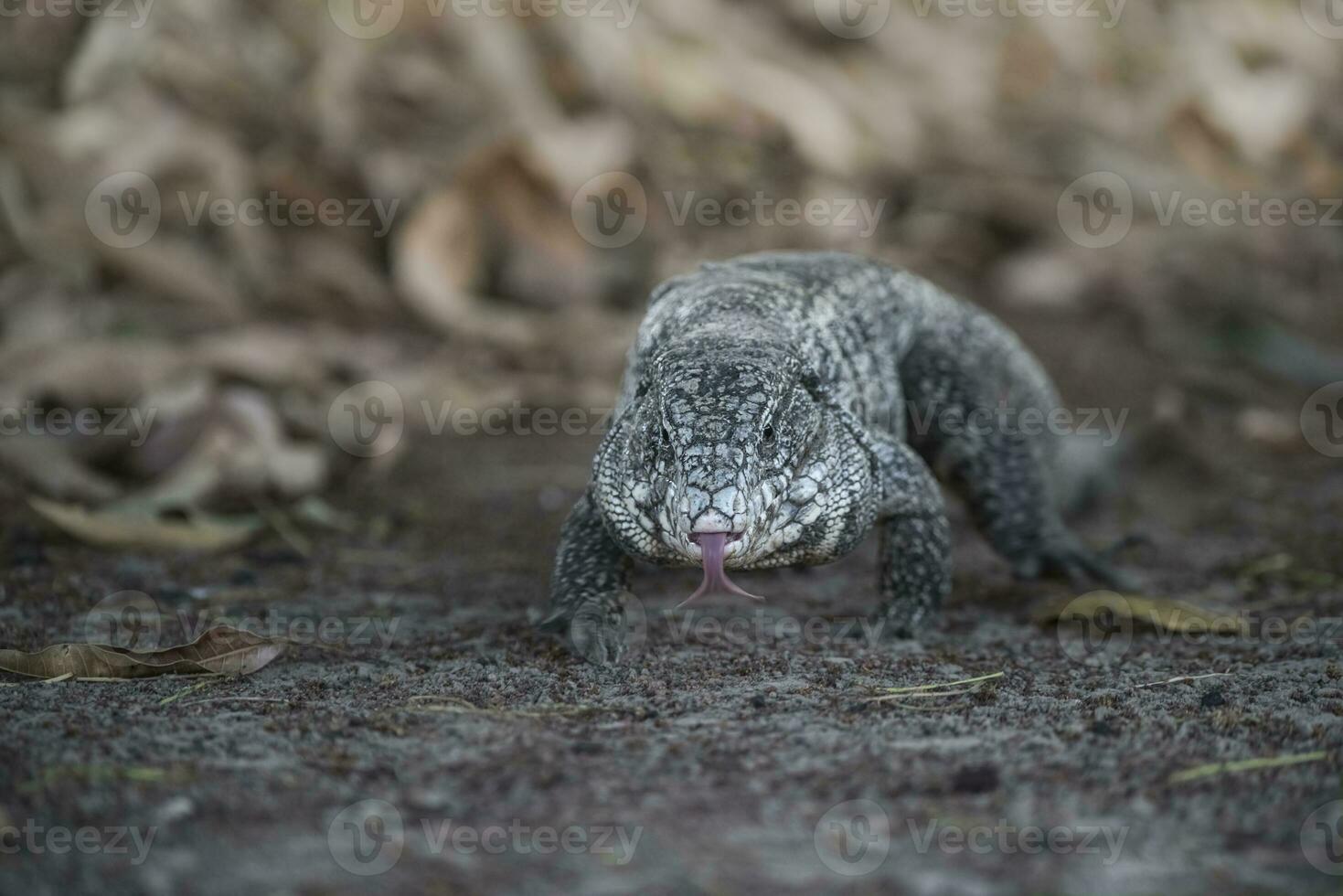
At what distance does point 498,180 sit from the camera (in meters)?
10.5

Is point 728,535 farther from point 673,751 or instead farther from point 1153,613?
point 1153,613

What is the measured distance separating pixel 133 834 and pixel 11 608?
2.50 metres

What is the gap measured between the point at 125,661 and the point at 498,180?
706cm

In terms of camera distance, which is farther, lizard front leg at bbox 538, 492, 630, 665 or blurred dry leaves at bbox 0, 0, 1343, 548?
blurred dry leaves at bbox 0, 0, 1343, 548

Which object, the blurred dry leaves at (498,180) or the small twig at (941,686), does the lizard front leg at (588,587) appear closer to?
the small twig at (941,686)

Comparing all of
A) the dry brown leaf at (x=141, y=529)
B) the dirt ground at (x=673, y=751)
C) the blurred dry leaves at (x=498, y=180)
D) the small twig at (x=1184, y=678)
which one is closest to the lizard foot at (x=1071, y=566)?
the dirt ground at (x=673, y=751)

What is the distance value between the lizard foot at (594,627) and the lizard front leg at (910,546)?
954mm

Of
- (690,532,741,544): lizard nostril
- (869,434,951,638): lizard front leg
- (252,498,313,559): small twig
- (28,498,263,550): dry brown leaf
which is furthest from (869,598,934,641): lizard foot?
(28,498,263,550): dry brown leaf

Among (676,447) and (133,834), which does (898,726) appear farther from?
(133,834)

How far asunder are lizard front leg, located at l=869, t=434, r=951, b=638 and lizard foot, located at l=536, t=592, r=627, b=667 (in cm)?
95

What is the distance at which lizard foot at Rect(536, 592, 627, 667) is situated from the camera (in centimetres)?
423

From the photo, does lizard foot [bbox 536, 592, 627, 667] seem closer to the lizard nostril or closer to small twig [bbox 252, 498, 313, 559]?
the lizard nostril

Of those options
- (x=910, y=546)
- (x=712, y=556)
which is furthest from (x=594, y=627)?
(x=910, y=546)

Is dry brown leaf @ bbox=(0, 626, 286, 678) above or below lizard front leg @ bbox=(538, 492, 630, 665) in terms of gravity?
below
